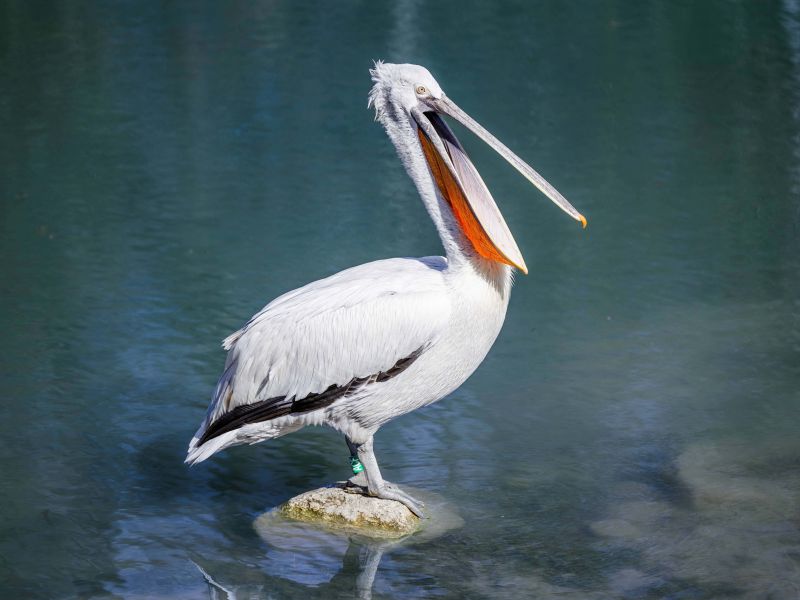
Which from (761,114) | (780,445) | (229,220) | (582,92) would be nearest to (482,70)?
(582,92)

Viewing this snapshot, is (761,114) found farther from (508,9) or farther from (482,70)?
(508,9)

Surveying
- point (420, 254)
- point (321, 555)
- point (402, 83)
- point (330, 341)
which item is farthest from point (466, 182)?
point (420, 254)

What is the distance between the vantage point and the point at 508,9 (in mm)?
13680

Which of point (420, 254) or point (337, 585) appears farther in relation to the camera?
point (420, 254)

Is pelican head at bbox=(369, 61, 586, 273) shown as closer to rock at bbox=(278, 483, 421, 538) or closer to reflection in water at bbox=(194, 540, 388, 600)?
rock at bbox=(278, 483, 421, 538)

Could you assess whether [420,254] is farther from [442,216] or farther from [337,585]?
[337,585]

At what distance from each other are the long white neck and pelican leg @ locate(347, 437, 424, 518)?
0.76 m

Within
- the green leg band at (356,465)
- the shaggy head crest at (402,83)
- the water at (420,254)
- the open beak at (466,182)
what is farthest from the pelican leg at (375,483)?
the shaggy head crest at (402,83)

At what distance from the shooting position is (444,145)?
172 inches

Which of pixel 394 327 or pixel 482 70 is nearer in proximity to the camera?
pixel 394 327

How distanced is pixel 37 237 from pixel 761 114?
599cm

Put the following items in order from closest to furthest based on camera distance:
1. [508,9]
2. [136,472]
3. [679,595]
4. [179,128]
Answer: [679,595] → [136,472] → [179,128] → [508,9]

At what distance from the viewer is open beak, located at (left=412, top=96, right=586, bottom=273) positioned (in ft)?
14.0

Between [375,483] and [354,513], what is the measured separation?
5.6 inches
